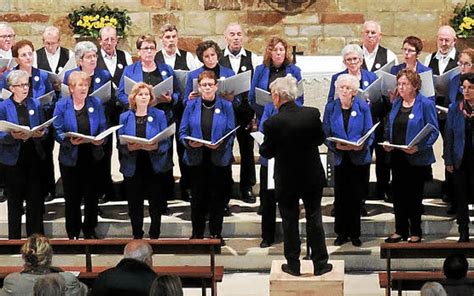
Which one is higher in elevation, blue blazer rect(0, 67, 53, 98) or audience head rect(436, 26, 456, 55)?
audience head rect(436, 26, 456, 55)

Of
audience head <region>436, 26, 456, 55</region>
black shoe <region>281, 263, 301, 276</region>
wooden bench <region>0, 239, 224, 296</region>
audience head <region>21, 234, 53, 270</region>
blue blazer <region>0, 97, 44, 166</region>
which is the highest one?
audience head <region>436, 26, 456, 55</region>

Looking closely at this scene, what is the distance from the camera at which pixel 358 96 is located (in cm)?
1138

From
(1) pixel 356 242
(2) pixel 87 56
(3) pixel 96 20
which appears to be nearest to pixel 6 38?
(2) pixel 87 56

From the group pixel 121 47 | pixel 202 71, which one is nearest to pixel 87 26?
pixel 121 47

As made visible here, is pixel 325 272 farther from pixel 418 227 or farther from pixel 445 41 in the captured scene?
pixel 445 41

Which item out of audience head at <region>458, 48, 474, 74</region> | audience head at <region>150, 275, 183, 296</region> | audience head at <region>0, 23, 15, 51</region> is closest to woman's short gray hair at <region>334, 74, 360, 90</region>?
audience head at <region>458, 48, 474, 74</region>

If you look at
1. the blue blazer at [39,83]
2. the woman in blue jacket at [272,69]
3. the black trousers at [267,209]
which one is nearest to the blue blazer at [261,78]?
the woman in blue jacket at [272,69]

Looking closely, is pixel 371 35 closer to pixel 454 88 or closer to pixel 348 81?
pixel 454 88

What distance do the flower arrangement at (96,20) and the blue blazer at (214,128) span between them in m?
4.66

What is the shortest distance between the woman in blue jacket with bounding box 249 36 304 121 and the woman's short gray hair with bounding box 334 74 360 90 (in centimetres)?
61

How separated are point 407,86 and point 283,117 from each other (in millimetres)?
1786

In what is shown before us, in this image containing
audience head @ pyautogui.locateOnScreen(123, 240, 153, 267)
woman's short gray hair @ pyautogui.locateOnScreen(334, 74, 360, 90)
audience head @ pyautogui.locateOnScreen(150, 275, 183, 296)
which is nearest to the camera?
audience head @ pyautogui.locateOnScreen(150, 275, 183, 296)

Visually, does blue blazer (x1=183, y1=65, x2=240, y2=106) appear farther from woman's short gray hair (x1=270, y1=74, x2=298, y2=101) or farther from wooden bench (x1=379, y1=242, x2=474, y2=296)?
wooden bench (x1=379, y1=242, x2=474, y2=296)

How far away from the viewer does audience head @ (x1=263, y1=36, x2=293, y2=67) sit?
11.6 m
